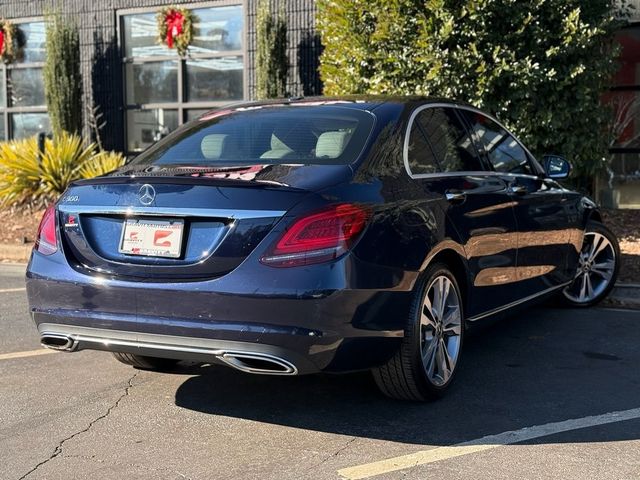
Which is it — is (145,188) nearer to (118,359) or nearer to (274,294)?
(274,294)

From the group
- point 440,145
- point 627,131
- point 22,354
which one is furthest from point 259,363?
point 627,131

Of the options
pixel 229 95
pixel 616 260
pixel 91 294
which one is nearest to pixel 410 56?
pixel 616 260

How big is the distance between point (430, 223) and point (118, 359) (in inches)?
82.0

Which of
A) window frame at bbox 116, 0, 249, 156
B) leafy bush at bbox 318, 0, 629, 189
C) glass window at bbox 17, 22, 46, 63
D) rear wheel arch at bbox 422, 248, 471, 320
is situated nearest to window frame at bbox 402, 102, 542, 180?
rear wheel arch at bbox 422, 248, 471, 320

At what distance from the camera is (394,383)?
4016mm

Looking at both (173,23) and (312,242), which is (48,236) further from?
(173,23)

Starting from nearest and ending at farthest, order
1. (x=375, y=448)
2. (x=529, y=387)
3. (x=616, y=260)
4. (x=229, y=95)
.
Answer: (x=375, y=448) < (x=529, y=387) < (x=616, y=260) < (x=229, y=95)

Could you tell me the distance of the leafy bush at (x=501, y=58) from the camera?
8617 millimetres

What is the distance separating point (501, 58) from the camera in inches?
342

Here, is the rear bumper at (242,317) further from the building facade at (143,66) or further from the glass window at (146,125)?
the glass window at (146,125)

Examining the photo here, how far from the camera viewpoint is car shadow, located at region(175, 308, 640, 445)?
12.8 ft

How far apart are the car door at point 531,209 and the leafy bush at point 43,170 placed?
23.8 ft

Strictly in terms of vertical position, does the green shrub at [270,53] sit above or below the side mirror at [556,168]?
above

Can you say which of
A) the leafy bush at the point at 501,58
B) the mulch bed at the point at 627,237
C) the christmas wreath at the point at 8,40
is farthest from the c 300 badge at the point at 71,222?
the christmas wreath at the point at 8,40
